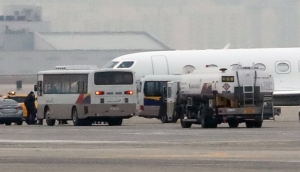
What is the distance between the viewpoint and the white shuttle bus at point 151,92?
50969 mm

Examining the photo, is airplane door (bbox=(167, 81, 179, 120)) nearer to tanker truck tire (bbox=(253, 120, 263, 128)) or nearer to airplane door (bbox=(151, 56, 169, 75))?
tanker truck tire (bbox=(253, 120, 263, 128))

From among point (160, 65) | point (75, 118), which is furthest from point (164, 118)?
point (160, 65)

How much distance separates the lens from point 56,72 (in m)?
46.7

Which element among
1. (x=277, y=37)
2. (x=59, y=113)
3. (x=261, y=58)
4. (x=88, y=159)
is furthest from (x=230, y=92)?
(x=277, y=37)

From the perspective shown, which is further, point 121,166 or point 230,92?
point 230,92

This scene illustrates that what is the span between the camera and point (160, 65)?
175 feet

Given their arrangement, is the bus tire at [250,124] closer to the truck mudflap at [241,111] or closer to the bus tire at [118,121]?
the truck mudflap at [241,111]

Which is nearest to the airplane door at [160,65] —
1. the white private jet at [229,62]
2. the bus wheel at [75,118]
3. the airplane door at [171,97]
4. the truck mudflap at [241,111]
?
the white private jet at [229,62]

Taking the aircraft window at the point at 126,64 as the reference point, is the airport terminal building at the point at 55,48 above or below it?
above

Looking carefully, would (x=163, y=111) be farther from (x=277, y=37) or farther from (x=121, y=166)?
(x=277, y=37)

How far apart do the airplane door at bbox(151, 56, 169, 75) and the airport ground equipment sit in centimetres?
1222

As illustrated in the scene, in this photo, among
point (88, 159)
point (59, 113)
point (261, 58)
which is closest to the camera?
point (88, 159)

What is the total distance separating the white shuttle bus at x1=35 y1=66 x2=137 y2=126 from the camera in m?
44.4

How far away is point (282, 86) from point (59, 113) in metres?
14.4
